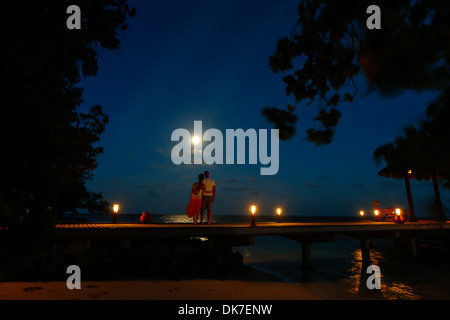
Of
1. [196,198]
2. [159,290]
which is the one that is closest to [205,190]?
[196,198]

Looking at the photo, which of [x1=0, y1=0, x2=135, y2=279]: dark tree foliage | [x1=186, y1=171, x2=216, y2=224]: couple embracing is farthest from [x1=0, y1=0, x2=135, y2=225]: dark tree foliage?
[x1=186, y1=171, x2=216, y2=224]: couple embracing

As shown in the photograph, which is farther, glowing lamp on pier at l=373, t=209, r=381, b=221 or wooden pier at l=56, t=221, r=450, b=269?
glowing lamp on pier at l=373, t=209, r=381, b=221

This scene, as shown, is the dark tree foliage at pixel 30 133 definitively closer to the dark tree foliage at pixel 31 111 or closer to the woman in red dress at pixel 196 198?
the dark tree foliage at pixel 31 111

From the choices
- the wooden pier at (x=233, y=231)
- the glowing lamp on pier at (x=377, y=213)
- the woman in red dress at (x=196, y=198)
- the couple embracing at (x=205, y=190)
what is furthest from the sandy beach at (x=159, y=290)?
the glowing lamp on pier at (x=377, y=213)

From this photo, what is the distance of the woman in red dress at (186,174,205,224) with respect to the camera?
10.9 meters

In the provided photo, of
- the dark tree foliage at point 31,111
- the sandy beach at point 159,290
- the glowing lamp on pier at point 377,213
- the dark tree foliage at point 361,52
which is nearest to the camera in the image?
the dark tree foliage at point 361,52

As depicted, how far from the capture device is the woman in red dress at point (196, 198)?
35.7ft

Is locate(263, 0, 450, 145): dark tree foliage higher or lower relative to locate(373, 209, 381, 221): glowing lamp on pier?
higher

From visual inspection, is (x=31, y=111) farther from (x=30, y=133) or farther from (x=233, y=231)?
(x=233, y=231)

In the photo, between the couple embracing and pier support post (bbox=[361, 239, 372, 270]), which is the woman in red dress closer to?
the couple embracing

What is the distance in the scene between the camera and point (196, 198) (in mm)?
11586
